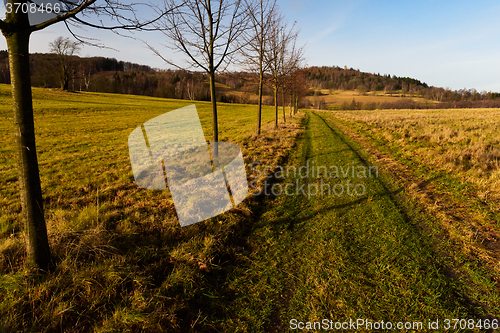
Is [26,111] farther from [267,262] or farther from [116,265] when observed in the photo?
[267,262]

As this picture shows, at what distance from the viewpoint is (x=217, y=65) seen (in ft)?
27.8

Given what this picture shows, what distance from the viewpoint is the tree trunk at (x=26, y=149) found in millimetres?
2305

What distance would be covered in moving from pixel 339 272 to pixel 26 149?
4.23 meters

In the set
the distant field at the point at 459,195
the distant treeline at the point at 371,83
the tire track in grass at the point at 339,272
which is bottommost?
the tire track in grass at the point at 339,272

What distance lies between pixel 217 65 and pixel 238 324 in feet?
27.5

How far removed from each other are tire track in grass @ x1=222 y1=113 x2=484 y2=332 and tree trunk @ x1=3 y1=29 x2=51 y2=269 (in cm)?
250

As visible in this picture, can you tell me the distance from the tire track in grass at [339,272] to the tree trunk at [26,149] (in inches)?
98.5

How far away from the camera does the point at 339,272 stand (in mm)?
3090

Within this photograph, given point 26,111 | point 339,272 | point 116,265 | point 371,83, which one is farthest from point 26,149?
point 371,83

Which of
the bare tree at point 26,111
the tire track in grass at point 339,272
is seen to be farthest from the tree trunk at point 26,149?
the tire track in grass at point 339,272

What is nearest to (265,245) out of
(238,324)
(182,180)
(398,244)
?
(238,324)

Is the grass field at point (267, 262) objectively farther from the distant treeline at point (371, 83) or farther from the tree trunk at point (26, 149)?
the distant treeline at point (371, 83)

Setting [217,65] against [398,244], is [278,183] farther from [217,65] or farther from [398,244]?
[217,65]

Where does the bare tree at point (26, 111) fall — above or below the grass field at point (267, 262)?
above
